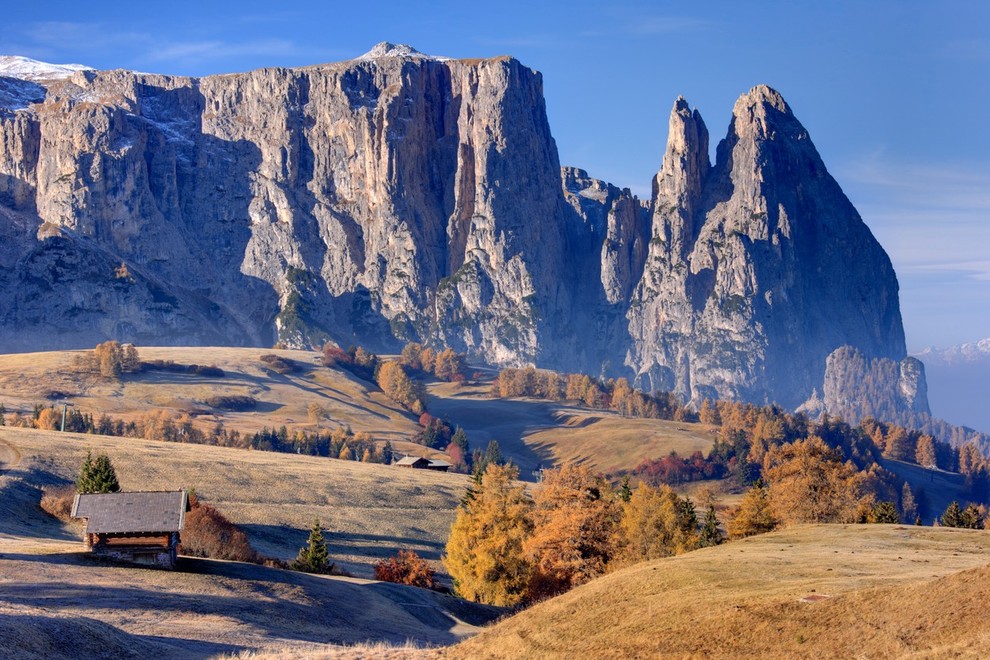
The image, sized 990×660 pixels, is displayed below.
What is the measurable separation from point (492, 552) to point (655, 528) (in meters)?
15.5

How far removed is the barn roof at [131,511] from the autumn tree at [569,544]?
79.6 ft

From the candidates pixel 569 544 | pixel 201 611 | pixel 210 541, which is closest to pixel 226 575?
pixel 210 541

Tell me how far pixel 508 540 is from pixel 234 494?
38.3 metres

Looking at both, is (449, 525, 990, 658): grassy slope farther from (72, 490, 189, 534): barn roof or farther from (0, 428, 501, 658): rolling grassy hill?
(72, 490, 189, 534): barn roof

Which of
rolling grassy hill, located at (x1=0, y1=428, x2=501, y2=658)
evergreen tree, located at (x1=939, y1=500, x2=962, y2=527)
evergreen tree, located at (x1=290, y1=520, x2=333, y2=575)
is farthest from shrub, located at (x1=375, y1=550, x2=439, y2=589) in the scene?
evergreen tree, located at (x1=939, y1=500, x2=962, y2=527)

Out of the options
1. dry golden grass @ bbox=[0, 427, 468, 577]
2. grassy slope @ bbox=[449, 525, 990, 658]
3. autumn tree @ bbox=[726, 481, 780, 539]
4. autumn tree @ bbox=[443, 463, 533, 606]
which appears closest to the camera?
grassy slope @ bbox=[449, 525, 990, 658]

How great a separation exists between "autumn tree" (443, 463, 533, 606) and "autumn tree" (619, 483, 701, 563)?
8479 mm

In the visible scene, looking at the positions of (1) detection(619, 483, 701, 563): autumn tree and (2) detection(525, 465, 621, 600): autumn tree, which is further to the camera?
(1) detection(619, 483, 701, 563): autumn tree

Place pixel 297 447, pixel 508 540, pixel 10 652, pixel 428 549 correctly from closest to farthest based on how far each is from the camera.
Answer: pixel 10 652 < pixel 508 540 < pixel 428 549 < pixel 297 447

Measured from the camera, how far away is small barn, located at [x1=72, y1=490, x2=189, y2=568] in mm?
60469

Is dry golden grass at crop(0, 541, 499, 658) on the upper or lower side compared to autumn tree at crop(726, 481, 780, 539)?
lower

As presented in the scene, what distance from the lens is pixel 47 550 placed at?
6091 cm

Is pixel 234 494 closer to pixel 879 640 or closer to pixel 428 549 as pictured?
pixel 428 549

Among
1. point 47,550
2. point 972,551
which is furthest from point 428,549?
point 972,551
